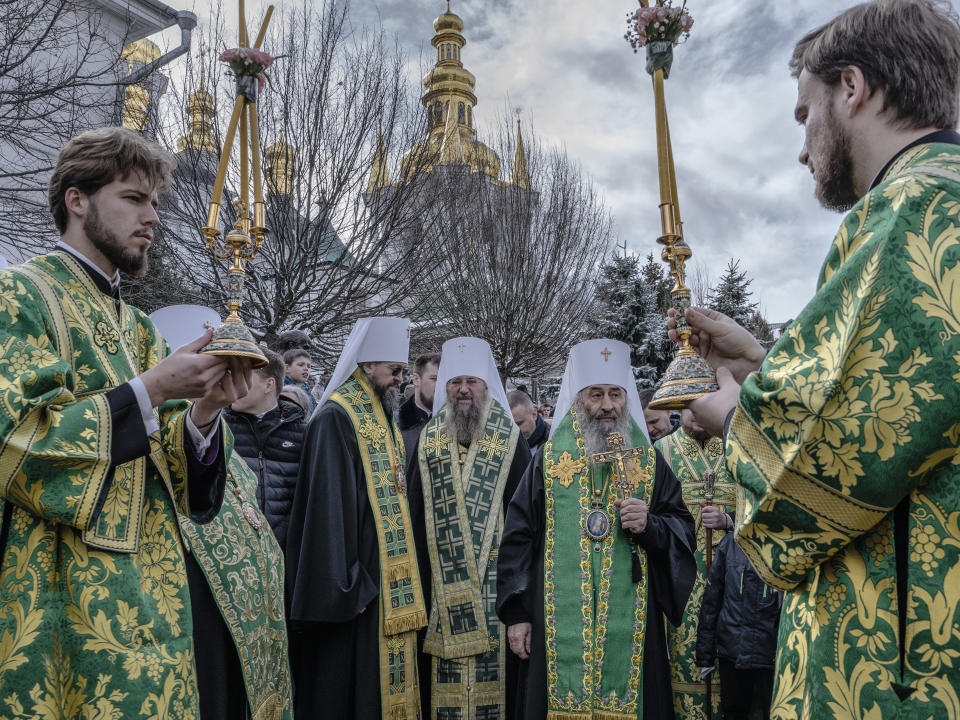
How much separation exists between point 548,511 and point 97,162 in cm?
303

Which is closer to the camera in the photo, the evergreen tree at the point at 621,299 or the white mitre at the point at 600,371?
the white mitre at the point at 600,371

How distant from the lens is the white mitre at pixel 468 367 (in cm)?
594

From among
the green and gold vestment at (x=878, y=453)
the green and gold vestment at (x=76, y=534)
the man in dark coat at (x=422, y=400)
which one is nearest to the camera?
the green and gold vestment at (x=878, y=453)

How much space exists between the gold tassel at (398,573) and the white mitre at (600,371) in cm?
Answer: 129

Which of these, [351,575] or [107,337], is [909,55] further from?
[351,575]

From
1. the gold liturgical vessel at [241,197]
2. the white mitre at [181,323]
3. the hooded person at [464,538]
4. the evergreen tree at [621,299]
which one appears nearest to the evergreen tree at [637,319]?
the evergreen tree at [621,299]

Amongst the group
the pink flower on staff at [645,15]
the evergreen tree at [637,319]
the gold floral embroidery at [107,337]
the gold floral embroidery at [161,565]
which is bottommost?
the gold floral embroidery at [161,565]

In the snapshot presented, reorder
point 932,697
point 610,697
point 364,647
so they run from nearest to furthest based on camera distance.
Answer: point 932,697
point 610,697
point 364,647

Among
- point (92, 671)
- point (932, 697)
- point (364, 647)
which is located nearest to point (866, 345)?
point (932, 697)

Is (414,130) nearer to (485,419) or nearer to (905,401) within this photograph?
(485,419)

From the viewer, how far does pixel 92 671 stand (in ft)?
6.57

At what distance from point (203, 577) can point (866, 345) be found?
3063 millimetres

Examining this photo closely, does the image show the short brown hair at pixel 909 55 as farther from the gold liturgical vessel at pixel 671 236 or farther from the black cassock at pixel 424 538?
the black cassock at pixel 424 538

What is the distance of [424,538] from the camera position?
5.28 metres
